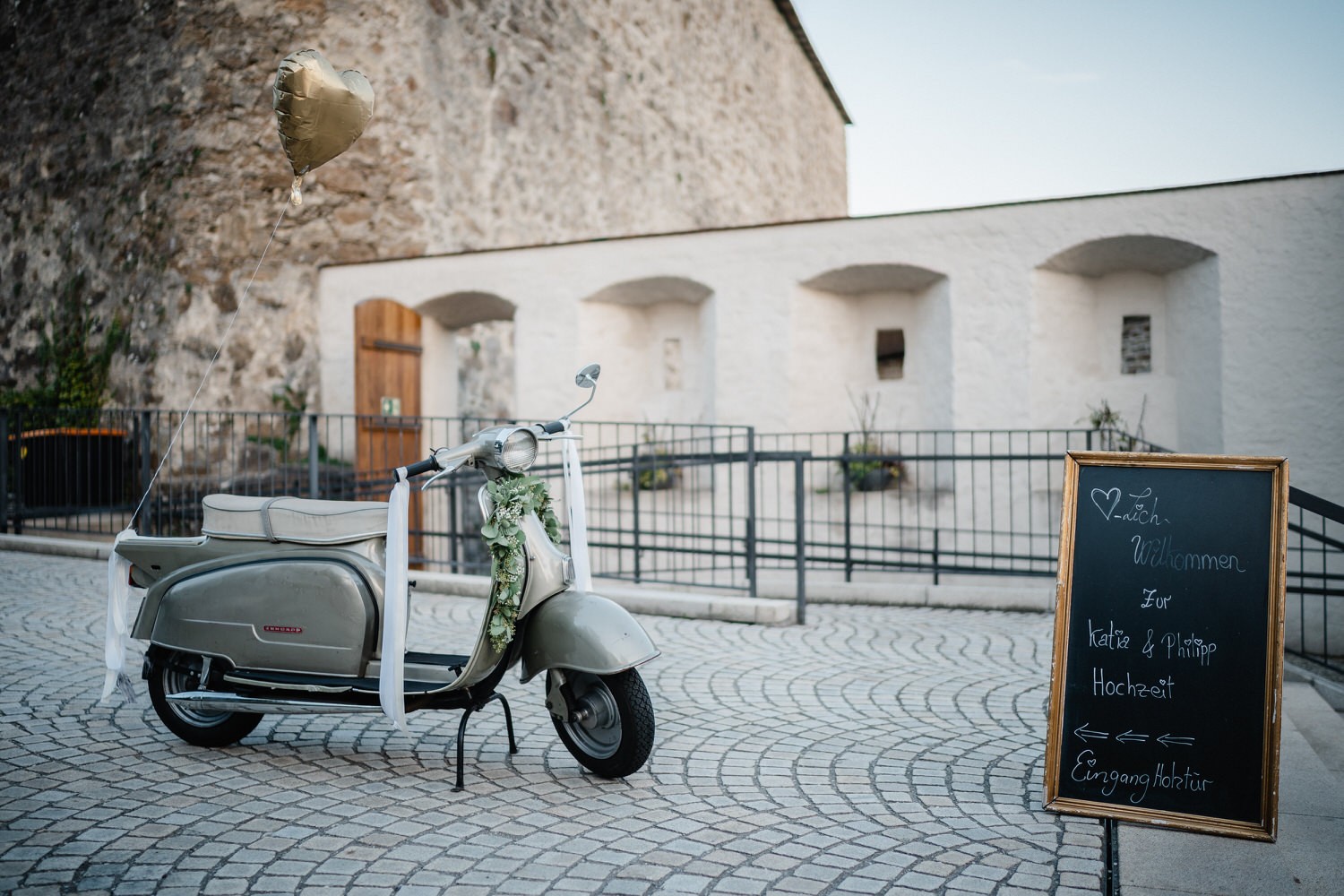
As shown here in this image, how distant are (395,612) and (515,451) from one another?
65 centimetres

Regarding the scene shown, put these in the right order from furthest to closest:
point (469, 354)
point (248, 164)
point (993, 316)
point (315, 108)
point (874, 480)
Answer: point (469, 354) → point (248, 164) → point (874, 480) → point (993, 316) → point (315, 108)

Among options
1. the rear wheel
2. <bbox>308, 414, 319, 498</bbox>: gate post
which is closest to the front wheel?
the rear wheel

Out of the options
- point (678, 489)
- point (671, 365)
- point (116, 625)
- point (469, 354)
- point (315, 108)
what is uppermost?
point (315, 108)

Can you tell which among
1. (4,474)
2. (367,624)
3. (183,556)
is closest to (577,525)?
(367,624)

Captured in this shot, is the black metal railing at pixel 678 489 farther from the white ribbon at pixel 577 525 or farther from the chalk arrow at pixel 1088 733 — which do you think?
the chalk arrow at pixel 1088 733

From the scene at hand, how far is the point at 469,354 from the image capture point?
45.9ft

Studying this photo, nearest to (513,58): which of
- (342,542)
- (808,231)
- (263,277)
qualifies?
(263,277)

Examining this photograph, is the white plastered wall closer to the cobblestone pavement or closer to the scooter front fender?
the cobblestone pavement

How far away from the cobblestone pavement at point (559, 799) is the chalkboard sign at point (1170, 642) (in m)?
0.27

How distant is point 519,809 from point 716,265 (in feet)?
28.3

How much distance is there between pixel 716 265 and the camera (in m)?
11.2

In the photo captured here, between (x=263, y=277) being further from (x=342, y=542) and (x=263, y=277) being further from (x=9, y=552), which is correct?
(x=342, y=542)

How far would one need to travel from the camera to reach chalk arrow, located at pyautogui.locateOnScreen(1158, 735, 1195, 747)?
9.82 feet

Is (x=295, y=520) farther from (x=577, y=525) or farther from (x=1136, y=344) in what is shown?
(x=1136, y=344)
